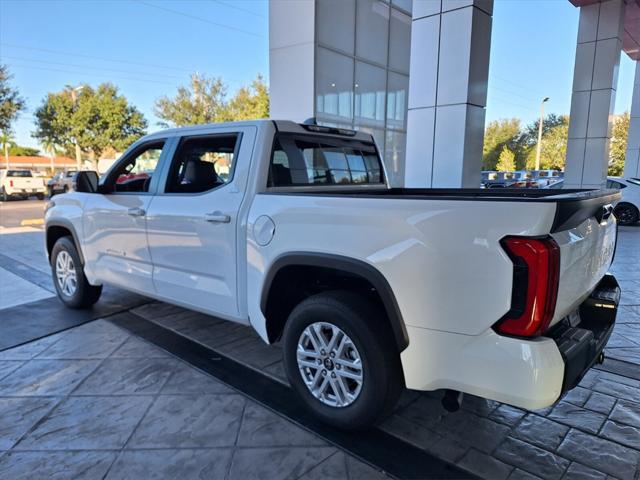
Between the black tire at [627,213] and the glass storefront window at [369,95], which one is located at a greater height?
the glass storefront window at [369,95]

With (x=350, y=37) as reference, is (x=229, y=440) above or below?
below

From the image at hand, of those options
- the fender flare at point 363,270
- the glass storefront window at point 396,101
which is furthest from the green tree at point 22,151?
the fender flare at point 363,270

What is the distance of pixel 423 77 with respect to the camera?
21.4 ft

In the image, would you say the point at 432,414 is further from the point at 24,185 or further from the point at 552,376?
the point at 24,185

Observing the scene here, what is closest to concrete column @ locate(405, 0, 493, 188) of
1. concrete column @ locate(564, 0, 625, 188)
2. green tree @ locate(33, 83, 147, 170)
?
concrete column @ locate(564, 0, 625, 188)

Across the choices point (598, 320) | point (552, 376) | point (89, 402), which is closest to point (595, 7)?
point (598, 320)

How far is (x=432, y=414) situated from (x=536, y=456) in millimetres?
633

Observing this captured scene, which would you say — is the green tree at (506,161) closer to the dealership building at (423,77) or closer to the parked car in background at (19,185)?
the dealership building at (423,77)

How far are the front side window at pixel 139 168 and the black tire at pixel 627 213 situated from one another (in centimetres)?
1244

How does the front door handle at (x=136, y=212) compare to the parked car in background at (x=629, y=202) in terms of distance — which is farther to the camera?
the parked car in background at (x=629, y=202)

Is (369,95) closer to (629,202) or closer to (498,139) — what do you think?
(629,202)

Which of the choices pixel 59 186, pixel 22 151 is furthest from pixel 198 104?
pixel 22 151

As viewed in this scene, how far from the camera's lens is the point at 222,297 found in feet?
10.6

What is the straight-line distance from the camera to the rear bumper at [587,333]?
1932 mm
